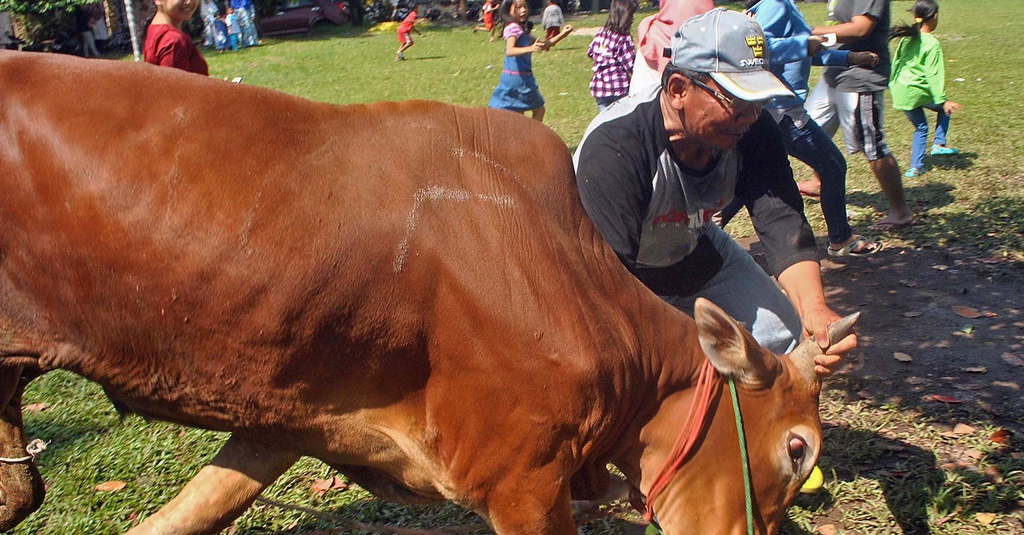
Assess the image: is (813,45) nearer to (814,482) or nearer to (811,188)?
(811,188)

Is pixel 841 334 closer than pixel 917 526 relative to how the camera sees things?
Yes

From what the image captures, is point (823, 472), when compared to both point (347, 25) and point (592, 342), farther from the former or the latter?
point (347, 25)

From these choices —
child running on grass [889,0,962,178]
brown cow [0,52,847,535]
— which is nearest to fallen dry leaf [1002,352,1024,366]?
brown cow [0,52,847,535]

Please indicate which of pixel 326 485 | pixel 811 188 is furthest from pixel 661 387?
pixel 811 188

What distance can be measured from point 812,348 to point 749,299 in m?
0.80

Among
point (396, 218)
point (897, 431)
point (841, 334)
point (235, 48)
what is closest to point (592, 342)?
point (396, 218)

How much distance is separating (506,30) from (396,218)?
8748 millimetres

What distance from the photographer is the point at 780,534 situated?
402cm

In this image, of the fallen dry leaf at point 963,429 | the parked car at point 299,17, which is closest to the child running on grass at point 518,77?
the fallen dry leaf at point 963,429

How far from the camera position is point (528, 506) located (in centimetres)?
284

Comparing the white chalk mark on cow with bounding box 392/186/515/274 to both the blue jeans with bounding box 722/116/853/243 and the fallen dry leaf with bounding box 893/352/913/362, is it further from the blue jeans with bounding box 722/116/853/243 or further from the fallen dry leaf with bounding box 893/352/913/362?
the blue jeans with bounding box 722/116/853/243

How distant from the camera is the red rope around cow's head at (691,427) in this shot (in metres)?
3.13

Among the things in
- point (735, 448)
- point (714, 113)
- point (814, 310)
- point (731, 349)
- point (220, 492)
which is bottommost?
point (220, 492)

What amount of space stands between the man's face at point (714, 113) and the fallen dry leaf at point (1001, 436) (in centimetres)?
210
